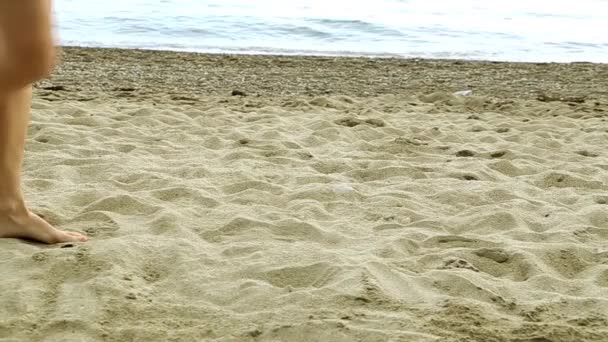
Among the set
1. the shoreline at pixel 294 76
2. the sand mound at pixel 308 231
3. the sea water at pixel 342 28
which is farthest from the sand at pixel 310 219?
the sea water at pixel 342 28

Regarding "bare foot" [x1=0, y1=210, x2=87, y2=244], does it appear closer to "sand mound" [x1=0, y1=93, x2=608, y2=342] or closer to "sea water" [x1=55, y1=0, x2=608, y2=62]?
"sand mound" [x1=0, y1=93, x2=608, y2=342]

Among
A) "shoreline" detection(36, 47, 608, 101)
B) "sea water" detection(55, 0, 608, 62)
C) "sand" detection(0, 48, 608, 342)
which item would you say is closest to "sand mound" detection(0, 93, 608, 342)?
"sand" detection(0, 48, 608, 342)

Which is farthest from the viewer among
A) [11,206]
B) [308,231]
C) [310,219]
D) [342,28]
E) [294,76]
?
[342,28]

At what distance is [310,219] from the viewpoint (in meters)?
3.39

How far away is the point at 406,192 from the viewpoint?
388 cm

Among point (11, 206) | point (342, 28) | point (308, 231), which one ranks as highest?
point (342, 28)

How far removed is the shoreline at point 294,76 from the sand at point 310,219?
1.11 ft

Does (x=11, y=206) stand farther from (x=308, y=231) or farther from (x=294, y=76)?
(x=294, y=76)

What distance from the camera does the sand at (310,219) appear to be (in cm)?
241

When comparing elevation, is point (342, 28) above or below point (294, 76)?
above

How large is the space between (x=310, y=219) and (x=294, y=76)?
4745 mm

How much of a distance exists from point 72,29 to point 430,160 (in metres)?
8.58

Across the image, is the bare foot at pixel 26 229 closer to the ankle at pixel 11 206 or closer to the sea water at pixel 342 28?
the ankle at pixel 11 206

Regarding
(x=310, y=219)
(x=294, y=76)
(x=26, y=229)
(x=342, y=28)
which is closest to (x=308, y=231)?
(x=310, y=219)
